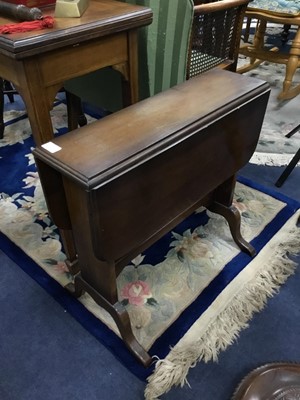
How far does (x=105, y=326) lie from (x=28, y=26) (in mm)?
845

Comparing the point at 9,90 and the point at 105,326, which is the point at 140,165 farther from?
the point at 9,90

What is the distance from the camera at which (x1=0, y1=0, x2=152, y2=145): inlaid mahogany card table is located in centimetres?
84

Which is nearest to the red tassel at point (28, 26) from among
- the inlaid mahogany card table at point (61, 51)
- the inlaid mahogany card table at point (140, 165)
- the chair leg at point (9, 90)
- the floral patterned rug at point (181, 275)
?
the inlaid mahogany card table at point (61, 51)

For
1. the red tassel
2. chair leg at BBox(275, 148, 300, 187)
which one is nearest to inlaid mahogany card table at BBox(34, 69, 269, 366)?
the red tassel

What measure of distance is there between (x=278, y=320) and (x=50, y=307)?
27.7 inches

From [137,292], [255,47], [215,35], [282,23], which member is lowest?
[137,292]

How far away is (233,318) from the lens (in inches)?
42.4

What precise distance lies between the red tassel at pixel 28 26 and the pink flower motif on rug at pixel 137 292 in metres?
0.79

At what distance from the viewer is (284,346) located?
3.34 ft

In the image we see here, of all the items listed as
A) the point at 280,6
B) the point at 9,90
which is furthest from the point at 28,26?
the point at 280,6

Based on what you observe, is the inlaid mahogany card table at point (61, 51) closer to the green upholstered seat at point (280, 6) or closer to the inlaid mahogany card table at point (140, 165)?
the inlaid mahogany card table at point (140, 165)

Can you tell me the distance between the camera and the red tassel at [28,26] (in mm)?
876

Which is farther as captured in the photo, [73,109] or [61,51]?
[73,109]

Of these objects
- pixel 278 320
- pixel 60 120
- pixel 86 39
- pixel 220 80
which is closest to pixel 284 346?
pixel 278 320
